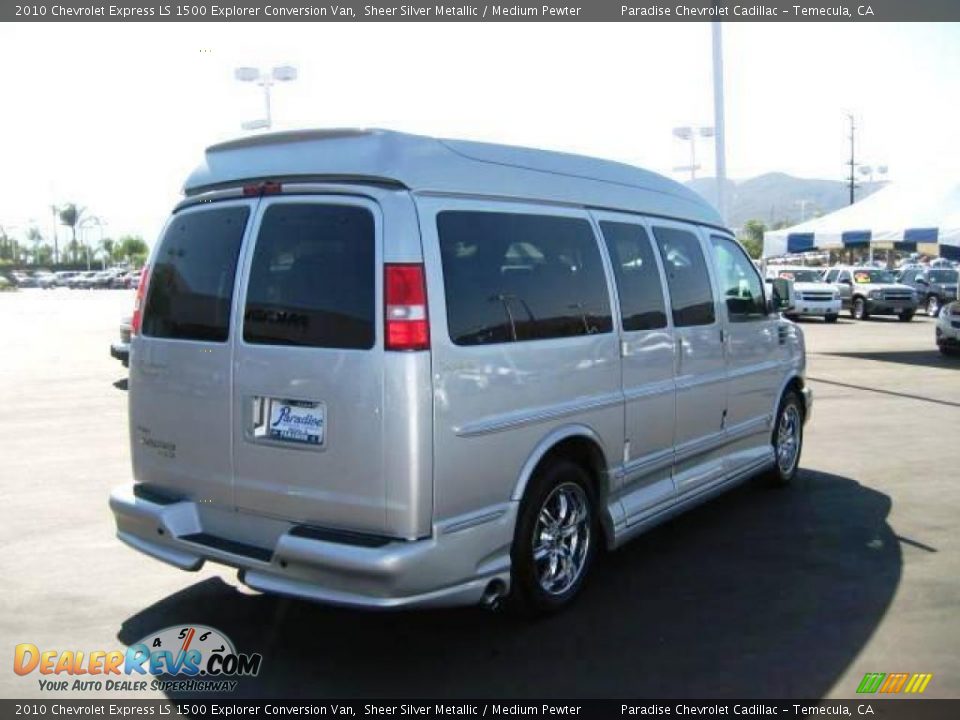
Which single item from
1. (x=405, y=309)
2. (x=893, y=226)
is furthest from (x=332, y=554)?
(x=893, y=226)

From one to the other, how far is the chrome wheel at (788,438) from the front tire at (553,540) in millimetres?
2814

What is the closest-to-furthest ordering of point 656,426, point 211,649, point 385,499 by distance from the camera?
point 385,499 < point 211,649 < point 656,426

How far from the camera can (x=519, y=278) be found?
4.25 m

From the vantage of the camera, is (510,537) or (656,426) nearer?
(510,537)

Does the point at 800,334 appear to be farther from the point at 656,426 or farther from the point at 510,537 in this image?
the point at 510,537

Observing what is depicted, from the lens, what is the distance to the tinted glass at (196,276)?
4066mm

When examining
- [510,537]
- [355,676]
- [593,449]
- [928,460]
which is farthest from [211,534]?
[928,460]

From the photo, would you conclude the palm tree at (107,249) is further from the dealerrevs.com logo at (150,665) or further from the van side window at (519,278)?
the van side window at (519,278)

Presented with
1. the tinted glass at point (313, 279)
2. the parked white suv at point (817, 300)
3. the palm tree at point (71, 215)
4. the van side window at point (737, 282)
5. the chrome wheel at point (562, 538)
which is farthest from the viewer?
the palm tree at point (71, 215)

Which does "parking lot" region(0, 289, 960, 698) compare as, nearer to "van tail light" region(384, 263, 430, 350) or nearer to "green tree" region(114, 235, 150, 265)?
"van tail light" region(384, 263, 430, 350)

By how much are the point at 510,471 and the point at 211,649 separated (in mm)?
1640

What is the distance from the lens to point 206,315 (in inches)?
163

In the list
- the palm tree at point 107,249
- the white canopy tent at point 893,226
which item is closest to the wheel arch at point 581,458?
the white canopy tent at point 893,226

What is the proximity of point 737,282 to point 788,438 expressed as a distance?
1.63m
